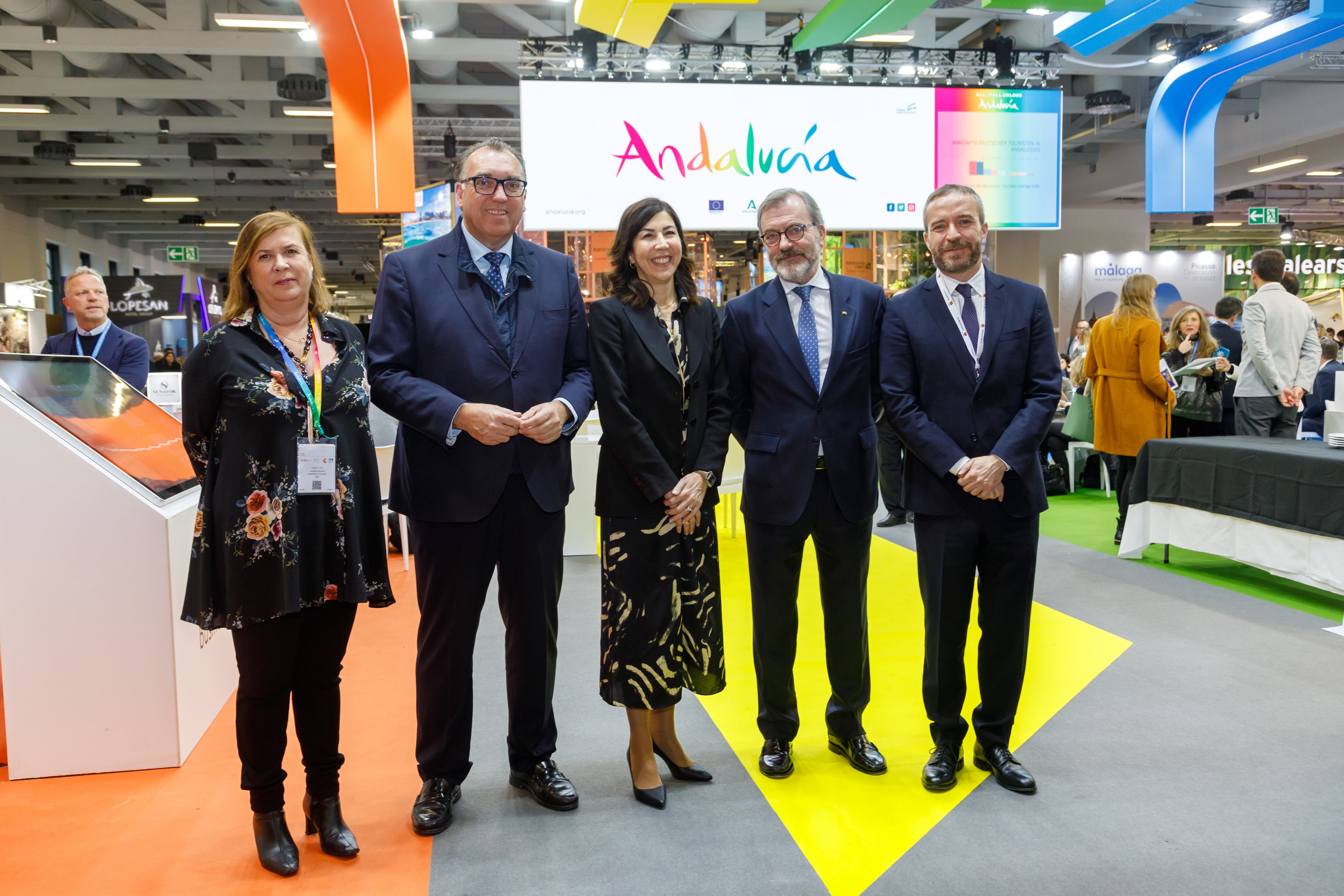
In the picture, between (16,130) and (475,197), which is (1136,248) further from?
(16,130)

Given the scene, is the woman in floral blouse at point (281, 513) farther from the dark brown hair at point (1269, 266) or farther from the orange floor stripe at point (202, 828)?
the dark brown hair at point (1269, 266)

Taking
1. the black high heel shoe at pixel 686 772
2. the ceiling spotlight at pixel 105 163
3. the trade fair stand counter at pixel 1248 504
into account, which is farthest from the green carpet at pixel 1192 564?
the ceiling spotlight at pixel 105 163

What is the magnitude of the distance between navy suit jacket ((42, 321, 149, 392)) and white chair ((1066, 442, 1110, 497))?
23.0 ft

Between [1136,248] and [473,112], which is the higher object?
[473,112]

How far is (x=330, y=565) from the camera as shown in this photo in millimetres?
2102

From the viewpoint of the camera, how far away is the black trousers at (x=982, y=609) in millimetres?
2449

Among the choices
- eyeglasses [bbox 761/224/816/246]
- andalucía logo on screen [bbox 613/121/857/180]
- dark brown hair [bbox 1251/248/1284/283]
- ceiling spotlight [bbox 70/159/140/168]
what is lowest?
eyeglasses [bbox 761/224/816/246]

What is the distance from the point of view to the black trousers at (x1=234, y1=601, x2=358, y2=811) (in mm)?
2059

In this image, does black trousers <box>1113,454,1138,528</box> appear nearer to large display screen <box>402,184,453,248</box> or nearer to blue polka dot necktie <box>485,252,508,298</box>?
blue polka dot necktie <box>485,252,508,298</box>

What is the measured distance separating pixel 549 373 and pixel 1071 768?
6.16ft

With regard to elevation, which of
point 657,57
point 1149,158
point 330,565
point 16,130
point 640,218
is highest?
point 16,130

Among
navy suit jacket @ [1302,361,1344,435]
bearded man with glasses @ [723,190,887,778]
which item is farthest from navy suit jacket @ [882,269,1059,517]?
navy suit jacket @ [1302,361,1344,435]

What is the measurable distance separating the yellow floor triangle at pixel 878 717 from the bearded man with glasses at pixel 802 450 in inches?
4.7

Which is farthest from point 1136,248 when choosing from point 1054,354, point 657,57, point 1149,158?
point 1054,354
